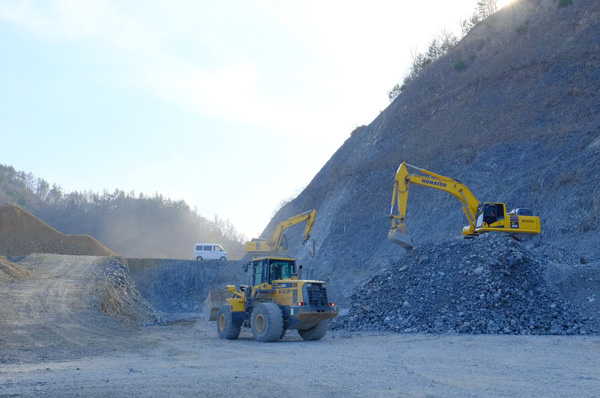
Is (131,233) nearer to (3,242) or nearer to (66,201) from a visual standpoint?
(66,201)

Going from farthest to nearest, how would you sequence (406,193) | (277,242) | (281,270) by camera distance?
(277,242), (406,193), (281,270)

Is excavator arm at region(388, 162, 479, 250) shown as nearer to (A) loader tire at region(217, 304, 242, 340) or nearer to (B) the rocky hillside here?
(B) the rocky hillside

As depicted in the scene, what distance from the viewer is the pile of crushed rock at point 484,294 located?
16447 millimetres

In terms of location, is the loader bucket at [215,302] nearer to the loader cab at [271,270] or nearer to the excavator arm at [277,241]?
the loader cab at [271,270]

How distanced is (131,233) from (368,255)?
54.4 meters

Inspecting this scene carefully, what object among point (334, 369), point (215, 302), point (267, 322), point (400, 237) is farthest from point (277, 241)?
point (334, 369)

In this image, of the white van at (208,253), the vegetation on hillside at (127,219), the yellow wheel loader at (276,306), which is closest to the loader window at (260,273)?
the yellow wheel loader at (276,306)

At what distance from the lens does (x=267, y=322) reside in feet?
51.2

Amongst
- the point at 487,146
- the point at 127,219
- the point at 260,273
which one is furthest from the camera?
the point at 127,219

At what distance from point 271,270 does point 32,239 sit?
87.5 ft

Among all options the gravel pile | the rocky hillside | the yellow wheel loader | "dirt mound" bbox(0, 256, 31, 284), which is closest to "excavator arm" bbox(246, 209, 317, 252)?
the rocky hillside

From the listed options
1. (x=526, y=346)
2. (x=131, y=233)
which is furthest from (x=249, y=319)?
(x=131, y=233)

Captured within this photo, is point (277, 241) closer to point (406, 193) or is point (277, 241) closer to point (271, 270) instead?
point (406, 193)

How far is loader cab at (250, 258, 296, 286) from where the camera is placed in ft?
56.1
